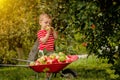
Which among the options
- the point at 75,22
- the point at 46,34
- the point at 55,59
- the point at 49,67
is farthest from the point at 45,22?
the point at 49,67

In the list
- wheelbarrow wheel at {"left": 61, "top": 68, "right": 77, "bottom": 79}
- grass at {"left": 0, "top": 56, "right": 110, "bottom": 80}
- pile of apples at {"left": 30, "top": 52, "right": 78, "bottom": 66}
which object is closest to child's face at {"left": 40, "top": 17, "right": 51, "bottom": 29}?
pile of apples at {"left": 30, "top": 52, "right": 78, "bottom": 66}

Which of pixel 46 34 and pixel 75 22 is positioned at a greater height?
pixel 75 22

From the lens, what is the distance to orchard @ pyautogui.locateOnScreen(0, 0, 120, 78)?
6.24m

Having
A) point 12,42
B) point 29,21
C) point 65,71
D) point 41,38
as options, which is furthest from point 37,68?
point 12,42

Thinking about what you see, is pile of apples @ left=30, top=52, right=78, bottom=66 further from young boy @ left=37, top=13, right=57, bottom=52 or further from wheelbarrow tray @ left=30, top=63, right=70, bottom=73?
young boy @ left=37, top=13, right=57, bottom=52

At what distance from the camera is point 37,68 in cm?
655

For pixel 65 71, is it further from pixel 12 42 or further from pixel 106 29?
pixel 12 42

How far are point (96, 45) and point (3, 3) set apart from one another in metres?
3.30

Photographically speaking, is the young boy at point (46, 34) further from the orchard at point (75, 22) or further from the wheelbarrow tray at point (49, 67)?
the wheelbarrow tray at point (49, 67)

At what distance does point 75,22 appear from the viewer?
7129 mm

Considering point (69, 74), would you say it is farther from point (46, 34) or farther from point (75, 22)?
point (75, 22)

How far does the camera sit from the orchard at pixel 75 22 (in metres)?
6.24

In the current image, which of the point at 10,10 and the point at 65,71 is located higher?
the point at 10,10

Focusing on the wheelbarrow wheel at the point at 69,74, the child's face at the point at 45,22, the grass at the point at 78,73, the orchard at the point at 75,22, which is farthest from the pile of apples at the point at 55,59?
the wheelbarrow wheel at the point at 69,74
